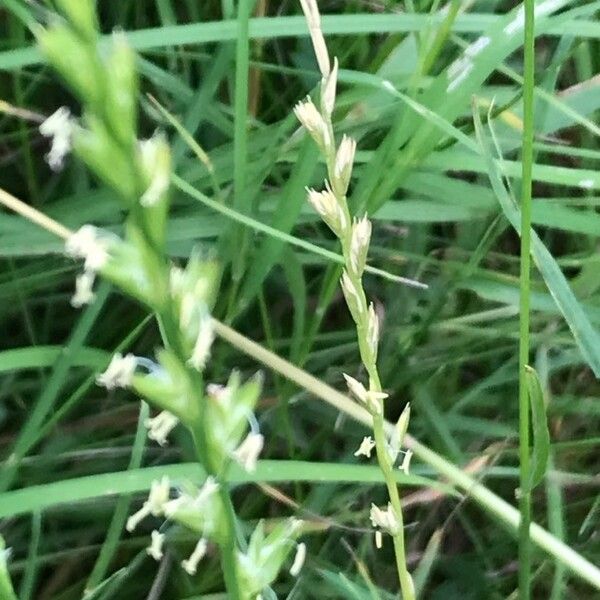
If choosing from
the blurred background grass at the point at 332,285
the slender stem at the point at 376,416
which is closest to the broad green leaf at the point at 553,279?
the blurred background grass at the point at 332,285

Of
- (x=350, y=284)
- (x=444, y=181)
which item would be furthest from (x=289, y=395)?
(x=350, y=284)

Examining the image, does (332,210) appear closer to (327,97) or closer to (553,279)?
(327,97)

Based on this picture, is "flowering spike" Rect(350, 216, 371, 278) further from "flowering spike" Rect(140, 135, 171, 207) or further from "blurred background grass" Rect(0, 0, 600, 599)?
"blurred background grass" Rect(0, 0, 600, 599)

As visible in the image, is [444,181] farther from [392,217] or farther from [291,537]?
[291,537]

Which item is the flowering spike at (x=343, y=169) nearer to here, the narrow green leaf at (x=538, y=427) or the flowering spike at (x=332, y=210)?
the flowering spike at (x=332, y=210)

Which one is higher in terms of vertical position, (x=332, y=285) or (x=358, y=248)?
(x=332, y=285)

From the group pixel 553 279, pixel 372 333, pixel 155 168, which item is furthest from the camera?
pixel 553 279

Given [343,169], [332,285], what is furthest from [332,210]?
[332,285]

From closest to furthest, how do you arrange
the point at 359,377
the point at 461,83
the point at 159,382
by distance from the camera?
the point at 159,382 → the point at 461,83 → the point at 359,377
